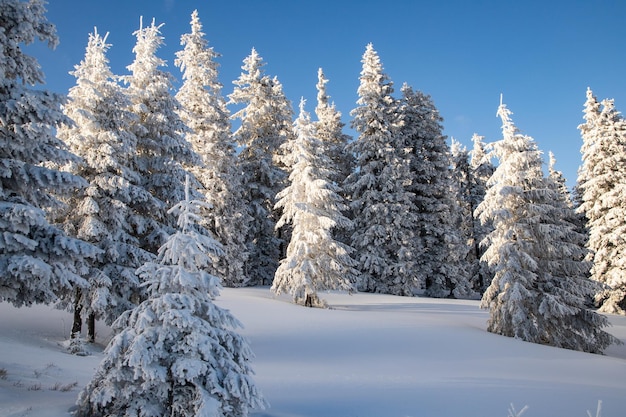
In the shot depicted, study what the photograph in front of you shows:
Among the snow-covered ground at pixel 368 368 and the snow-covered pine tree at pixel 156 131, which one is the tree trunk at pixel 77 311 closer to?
the snow-covered ground at pixel 368 368

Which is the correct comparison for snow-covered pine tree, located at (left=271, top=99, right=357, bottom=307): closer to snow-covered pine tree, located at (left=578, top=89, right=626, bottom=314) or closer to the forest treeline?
the forest treeline

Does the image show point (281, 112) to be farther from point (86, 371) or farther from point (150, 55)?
point (86, 371)

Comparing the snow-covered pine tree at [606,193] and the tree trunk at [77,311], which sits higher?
the snow-covered pine tree at [606,193]

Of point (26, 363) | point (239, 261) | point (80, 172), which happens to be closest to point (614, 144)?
point (239, 261)

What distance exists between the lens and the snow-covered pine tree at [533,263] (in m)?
16.2

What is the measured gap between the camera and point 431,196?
3120 centimetres

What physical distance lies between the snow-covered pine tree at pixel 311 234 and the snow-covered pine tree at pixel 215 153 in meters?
6.45

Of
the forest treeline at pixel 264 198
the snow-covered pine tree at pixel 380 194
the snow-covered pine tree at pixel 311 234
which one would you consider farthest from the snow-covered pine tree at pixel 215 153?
the snow-covered pine tree at pixel 380 194

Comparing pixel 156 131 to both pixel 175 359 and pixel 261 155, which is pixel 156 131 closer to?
pixel 175 359

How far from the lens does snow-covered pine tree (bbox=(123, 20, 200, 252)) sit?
14.2 m

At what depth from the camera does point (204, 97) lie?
2792 centimetres

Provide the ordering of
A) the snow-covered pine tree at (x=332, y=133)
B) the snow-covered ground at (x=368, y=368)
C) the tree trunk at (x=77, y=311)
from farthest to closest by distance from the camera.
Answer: the snow-covered pine tree at (x=332, y=133)
the tree trunk at (x=77, y=311)
the snow-covered ground at (x=368, y=368)

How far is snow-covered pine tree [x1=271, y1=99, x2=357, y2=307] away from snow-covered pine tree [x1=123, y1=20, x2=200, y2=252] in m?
6.65

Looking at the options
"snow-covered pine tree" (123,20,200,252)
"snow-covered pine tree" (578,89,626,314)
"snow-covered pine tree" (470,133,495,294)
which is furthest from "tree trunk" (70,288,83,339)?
"snow-covered pine tree" (470,133,495,294)
